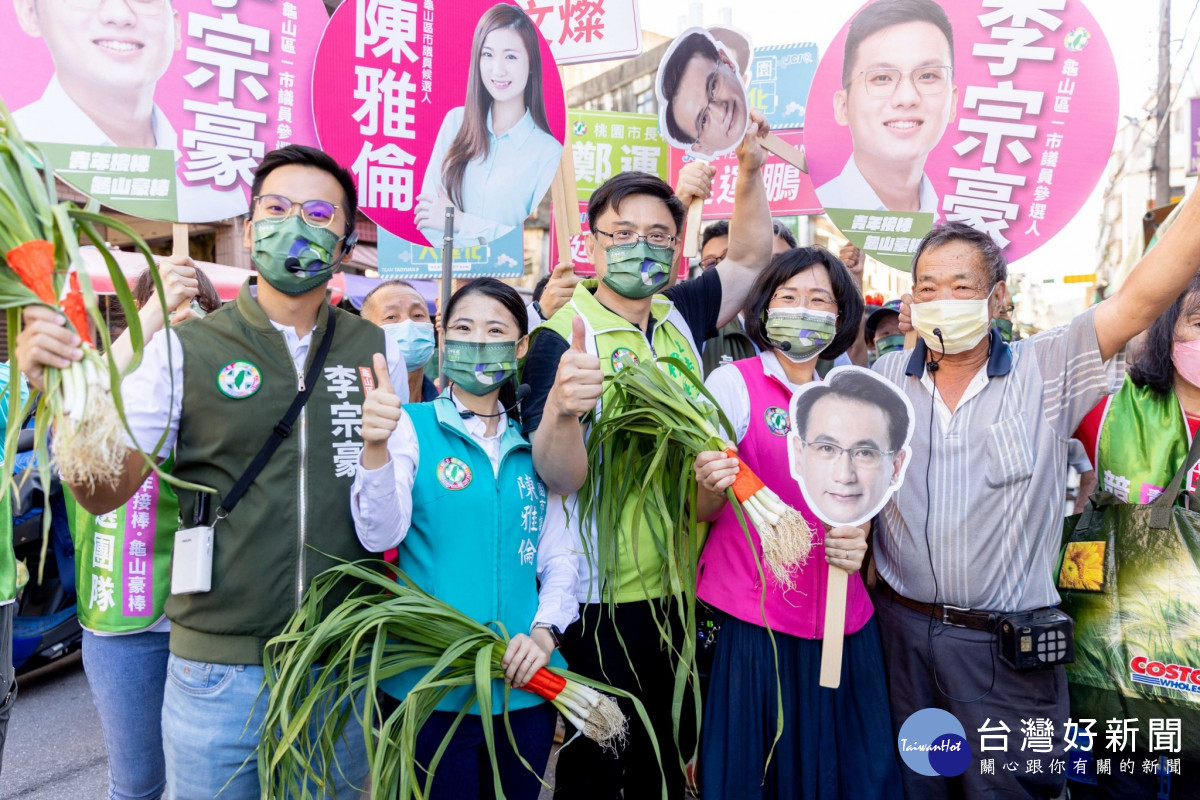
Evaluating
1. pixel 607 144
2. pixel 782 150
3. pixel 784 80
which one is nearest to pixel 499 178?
pixel 782 150

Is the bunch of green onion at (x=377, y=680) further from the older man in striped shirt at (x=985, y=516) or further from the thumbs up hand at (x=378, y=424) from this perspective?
the older man in striped shirt at (x=985, y=516)

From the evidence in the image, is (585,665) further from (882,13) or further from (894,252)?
(882,13)

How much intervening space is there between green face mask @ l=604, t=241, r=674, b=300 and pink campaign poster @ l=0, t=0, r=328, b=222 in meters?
1.36

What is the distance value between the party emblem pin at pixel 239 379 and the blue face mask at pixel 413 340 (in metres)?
1.62

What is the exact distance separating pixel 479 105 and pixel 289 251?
1.65 meters

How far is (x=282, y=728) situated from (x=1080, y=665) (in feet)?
8.16

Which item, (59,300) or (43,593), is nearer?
(59,300)

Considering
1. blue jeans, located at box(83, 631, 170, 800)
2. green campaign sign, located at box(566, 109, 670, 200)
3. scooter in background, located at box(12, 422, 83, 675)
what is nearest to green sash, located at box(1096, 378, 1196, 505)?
blue jeans, located at box(83, 631, 170, 800)

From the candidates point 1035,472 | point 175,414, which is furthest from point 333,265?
point 1035,472

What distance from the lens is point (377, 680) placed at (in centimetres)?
200

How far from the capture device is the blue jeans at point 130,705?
2436mm

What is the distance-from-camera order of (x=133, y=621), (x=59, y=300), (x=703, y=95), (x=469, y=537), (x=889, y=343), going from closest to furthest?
(x=59, y=300), (x=469, y=537), (x=133, y=621), (x=703, y=95), (x=889, y=343)

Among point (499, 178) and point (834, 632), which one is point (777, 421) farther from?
point (499, 178)

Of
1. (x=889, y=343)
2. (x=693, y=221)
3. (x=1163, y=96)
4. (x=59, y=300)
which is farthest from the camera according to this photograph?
(x=1163, y=96)
